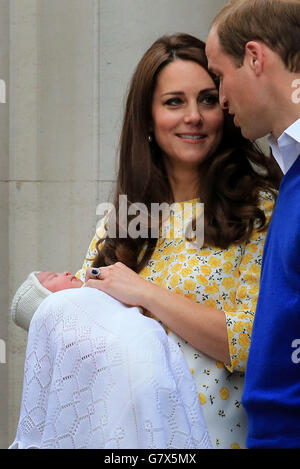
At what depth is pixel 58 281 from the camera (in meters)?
3.10

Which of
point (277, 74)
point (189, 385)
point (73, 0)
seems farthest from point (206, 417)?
point (73, 0)

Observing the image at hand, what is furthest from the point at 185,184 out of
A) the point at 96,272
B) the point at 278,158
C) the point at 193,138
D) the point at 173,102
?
the point at 278,158

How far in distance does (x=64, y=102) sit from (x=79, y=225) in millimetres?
674

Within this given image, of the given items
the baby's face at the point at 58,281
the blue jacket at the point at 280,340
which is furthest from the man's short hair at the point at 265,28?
the baby's face at the point at 58,281

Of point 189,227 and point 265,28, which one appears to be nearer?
point 265,28

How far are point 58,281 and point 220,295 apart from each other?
25.8 inches

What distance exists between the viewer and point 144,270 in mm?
3012

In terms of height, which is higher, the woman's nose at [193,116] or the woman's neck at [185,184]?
the woman's nose at [193,116]

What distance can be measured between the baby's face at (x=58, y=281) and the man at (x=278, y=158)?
1.00 meters

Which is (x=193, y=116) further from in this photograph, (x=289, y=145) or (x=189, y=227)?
(x=289, y=145)

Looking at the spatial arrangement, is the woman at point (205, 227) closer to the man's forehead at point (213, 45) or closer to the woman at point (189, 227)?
the woman at point (189, 227)

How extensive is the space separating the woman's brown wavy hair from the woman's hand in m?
0.17

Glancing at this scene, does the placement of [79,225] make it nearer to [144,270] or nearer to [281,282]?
[144,270]

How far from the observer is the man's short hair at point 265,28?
2254mm
